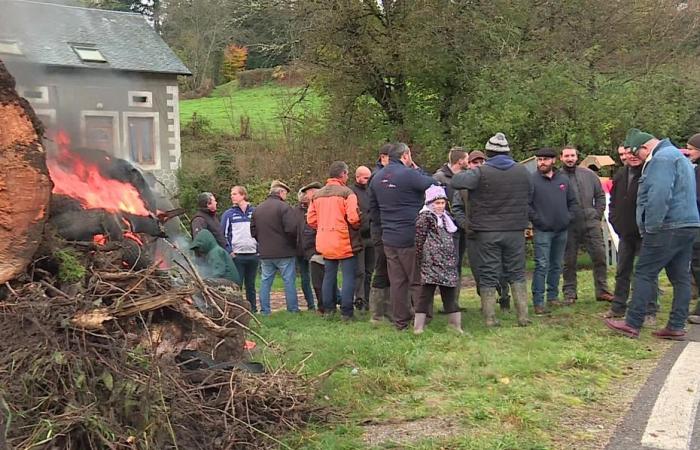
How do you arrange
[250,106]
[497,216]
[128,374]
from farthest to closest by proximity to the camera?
[250,106] < [497,216] < [128,374]

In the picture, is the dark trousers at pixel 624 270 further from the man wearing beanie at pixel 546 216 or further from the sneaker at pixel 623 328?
the man wearing beanie at pixel 546 216

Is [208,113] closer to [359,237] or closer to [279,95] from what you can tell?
[279,95]

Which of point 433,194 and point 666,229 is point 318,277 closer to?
point 433,194

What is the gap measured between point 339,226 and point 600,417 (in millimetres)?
4352

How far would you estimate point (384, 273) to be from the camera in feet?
28.5

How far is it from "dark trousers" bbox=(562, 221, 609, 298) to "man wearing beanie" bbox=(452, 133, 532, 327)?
5.77 ft

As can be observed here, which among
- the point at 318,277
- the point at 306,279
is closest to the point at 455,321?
the point at 318,277

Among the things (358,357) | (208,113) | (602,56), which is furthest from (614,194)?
(208,113)

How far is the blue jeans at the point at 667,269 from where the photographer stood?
23.6 feet

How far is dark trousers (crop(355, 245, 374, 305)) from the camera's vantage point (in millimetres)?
9445

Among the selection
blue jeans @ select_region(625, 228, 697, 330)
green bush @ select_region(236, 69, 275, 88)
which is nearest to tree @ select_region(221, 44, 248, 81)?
green bush @ select_region(236, 69, 275, 88)

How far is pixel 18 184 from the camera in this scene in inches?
191

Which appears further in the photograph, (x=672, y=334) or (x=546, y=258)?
(x=546, y=258)

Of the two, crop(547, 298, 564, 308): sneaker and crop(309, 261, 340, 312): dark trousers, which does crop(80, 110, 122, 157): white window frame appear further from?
crop(547, 298, 564, 308): sneaker
